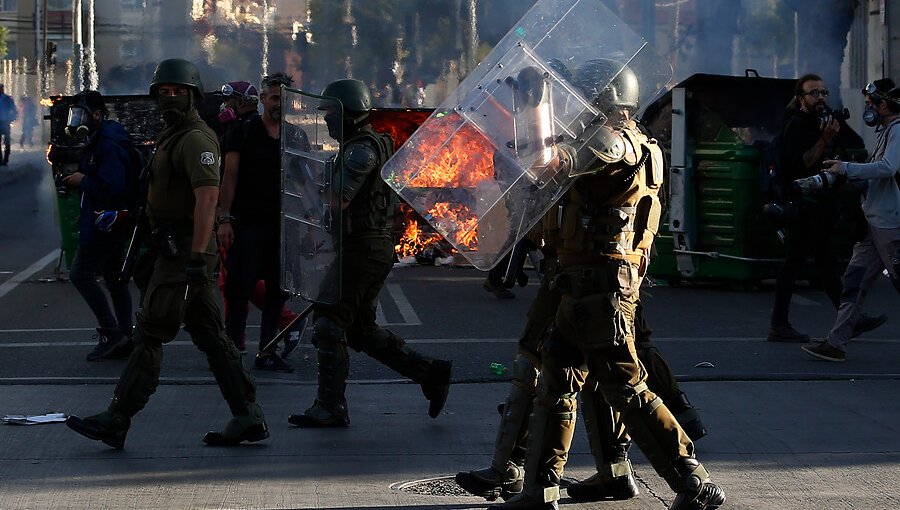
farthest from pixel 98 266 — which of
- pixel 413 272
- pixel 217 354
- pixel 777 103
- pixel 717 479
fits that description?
pixel 777 103

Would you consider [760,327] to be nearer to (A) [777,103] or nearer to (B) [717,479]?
(A) [777,103]

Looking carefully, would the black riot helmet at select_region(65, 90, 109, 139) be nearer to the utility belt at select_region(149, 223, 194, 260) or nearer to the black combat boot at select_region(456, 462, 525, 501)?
the utility belt at select_region(149, 223, 194, 260)

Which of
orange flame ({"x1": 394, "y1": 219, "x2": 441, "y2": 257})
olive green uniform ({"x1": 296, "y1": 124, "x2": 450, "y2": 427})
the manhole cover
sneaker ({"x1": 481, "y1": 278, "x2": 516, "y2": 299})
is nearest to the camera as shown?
the manhole cover

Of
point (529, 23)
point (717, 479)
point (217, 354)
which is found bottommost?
point (717, 479)

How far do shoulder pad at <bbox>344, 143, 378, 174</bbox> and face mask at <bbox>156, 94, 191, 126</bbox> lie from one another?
2.47ft

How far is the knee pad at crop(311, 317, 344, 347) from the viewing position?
21.1ft

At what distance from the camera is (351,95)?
648 centimetres

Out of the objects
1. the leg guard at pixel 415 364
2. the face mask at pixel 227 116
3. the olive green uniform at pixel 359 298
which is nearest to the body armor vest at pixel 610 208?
the olive green uniform at pixel 359 298

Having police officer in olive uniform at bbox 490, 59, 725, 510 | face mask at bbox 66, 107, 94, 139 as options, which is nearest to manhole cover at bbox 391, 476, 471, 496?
police officer in olive uniform at bbox 490, 59, 725, 510

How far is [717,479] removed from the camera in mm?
5672

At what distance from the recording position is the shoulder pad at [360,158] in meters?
6.26

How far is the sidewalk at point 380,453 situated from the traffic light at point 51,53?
49.2ft

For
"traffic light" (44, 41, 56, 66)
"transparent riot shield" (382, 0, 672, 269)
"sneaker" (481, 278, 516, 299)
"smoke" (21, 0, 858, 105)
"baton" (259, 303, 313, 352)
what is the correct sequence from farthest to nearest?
"traffic light" (44, 41, 56, 66) < "smoke" (21, 0, 858, 105) < "sneaker" (481, 278, 516, 299) < "baton" (259, 303, 313, 352) < "transparent riot shield" (382, 0, 672, 269)

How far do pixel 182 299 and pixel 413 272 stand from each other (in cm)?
774
